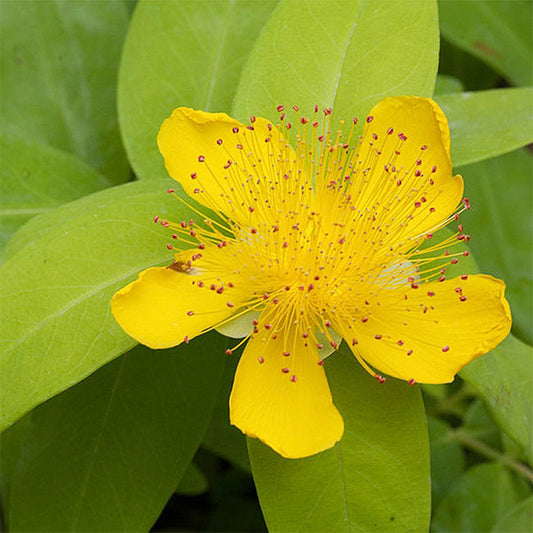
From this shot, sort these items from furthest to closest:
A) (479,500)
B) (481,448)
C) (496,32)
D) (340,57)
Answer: (496,32), (481,448), (479,500), (340,57)

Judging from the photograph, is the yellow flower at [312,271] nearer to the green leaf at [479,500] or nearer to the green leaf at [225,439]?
the green leaf at [225,439]

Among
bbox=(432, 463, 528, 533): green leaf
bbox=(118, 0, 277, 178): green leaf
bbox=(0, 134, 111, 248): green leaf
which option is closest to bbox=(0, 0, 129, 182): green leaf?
bbox=(0, 134, 111, 248): green leaf

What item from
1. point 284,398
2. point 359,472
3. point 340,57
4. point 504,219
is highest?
point 340,57

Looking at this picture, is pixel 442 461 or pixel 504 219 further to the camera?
pixel 504 219

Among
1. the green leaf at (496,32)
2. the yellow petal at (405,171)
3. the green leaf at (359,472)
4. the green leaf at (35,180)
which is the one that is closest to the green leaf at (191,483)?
the green leaf at (359,472)

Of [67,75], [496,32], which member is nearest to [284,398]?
[67,75]

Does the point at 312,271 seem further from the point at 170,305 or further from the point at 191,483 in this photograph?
the point at 191,483
